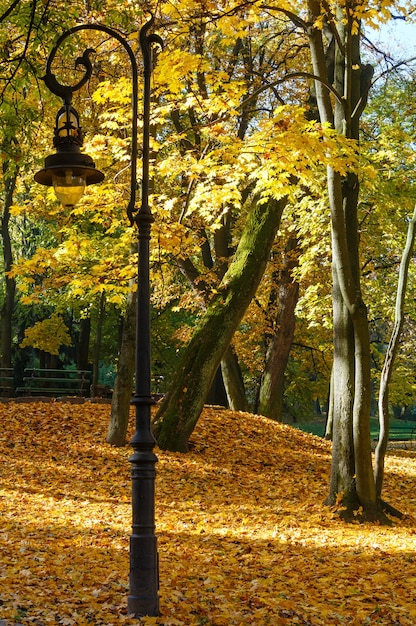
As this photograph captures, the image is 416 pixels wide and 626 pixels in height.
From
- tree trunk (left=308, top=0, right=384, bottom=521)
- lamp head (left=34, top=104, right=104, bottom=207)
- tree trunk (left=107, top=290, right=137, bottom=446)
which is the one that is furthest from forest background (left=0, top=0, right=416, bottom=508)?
lamp head (left=34, top=104, right=104, bottom=207)

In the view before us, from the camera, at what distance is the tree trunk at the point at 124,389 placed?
47.0ft

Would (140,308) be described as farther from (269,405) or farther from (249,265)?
(269,405)

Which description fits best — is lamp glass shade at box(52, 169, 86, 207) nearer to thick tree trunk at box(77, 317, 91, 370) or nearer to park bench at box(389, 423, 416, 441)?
thick tree trunk at box(77, 317, 91, 370)

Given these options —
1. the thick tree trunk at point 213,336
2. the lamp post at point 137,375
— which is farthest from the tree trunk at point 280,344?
the lamp post at point 137,375

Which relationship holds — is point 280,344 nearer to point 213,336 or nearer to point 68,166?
point 213,336

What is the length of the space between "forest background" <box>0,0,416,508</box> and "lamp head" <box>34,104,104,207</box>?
6.07ft

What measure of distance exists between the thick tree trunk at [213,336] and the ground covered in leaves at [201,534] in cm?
60

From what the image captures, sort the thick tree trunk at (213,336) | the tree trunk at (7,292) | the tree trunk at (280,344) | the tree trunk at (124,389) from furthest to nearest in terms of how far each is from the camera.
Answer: the tree trunk at (7,292) < the tree trunk at (280,344) < the thick tree trunk at (213,336) < the tree trunk at (124,389)

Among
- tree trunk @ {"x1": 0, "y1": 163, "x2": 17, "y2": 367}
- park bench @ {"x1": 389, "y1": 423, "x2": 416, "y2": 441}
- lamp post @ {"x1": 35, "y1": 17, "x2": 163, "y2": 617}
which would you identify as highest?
tree trunk @ {"x1": 0, "y1": 163, "x2": 17, "y2": 367}

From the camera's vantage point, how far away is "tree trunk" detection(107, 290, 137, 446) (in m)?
14.3

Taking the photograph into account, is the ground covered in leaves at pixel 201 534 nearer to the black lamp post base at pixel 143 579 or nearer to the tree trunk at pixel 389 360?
the black lamp post base at pixel 143 579

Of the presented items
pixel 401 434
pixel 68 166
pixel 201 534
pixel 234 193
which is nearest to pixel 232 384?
pixel 234 193

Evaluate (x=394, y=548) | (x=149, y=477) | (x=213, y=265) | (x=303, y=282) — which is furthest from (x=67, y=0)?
(x=303, y=282)

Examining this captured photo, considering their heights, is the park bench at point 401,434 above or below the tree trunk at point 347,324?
below
